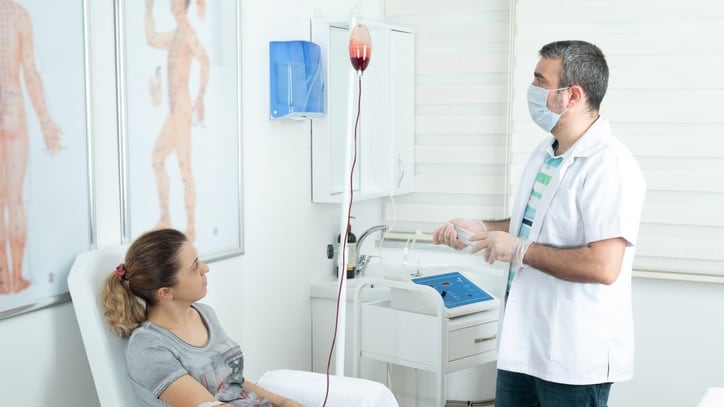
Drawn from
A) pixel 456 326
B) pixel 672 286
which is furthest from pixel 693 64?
pixel 456 326

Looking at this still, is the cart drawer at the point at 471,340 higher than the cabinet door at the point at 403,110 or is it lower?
lower

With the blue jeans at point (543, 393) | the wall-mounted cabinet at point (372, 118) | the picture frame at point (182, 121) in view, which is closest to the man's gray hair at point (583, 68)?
the blue jeans at point (543, 393)

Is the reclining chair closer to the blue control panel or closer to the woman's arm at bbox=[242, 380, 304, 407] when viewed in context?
the woman's arm at bbox=[242, 380, 304, 407]

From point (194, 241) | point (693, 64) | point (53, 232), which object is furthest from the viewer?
point (693, 64)

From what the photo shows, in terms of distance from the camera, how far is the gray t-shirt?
1.81 meters

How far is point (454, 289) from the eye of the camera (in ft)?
9.39

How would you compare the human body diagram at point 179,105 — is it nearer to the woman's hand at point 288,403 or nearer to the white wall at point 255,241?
the white wall at point 255,241

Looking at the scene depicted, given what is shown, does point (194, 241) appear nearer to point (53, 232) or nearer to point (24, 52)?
point (53, 232)

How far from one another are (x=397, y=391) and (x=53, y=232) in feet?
5.65

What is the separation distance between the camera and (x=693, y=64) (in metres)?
3.09

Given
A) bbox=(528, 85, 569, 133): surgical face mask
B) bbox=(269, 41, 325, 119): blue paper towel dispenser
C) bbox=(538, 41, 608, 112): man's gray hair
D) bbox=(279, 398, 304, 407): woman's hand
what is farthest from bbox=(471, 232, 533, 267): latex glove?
bbox=(269, 41, 325, 119): blue paper towel dispenser

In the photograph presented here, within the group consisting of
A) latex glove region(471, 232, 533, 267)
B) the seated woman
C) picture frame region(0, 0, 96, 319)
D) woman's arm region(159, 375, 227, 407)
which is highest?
picture frame region(0, 0, 96, 319)

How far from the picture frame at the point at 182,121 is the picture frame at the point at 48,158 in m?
0.15

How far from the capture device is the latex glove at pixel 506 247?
6.70ft
